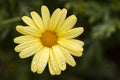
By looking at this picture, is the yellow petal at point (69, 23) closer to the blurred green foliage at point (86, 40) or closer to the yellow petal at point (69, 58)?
the yellow petal at point (69, 58)

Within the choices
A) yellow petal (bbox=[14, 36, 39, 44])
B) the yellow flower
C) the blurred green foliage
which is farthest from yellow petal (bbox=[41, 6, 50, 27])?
the blurred green foliage

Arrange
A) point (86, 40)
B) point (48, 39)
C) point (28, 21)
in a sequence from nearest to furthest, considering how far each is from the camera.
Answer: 1. point (28, 21)
2. point (48, 39)
3. point (86, 40)

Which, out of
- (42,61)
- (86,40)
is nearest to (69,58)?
(42,61)

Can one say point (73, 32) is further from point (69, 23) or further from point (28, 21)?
point (28, 21)

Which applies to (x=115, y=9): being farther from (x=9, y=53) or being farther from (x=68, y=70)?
(x=9, y=53)

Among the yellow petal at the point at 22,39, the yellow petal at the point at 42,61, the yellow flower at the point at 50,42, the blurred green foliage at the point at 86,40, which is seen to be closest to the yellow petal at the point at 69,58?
the yellow flower at the point at 50,42

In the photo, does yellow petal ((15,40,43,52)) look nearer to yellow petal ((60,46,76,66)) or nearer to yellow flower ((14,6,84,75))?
yellow flower ((14,6,84,75))

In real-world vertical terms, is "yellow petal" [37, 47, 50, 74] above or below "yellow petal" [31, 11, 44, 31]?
below
